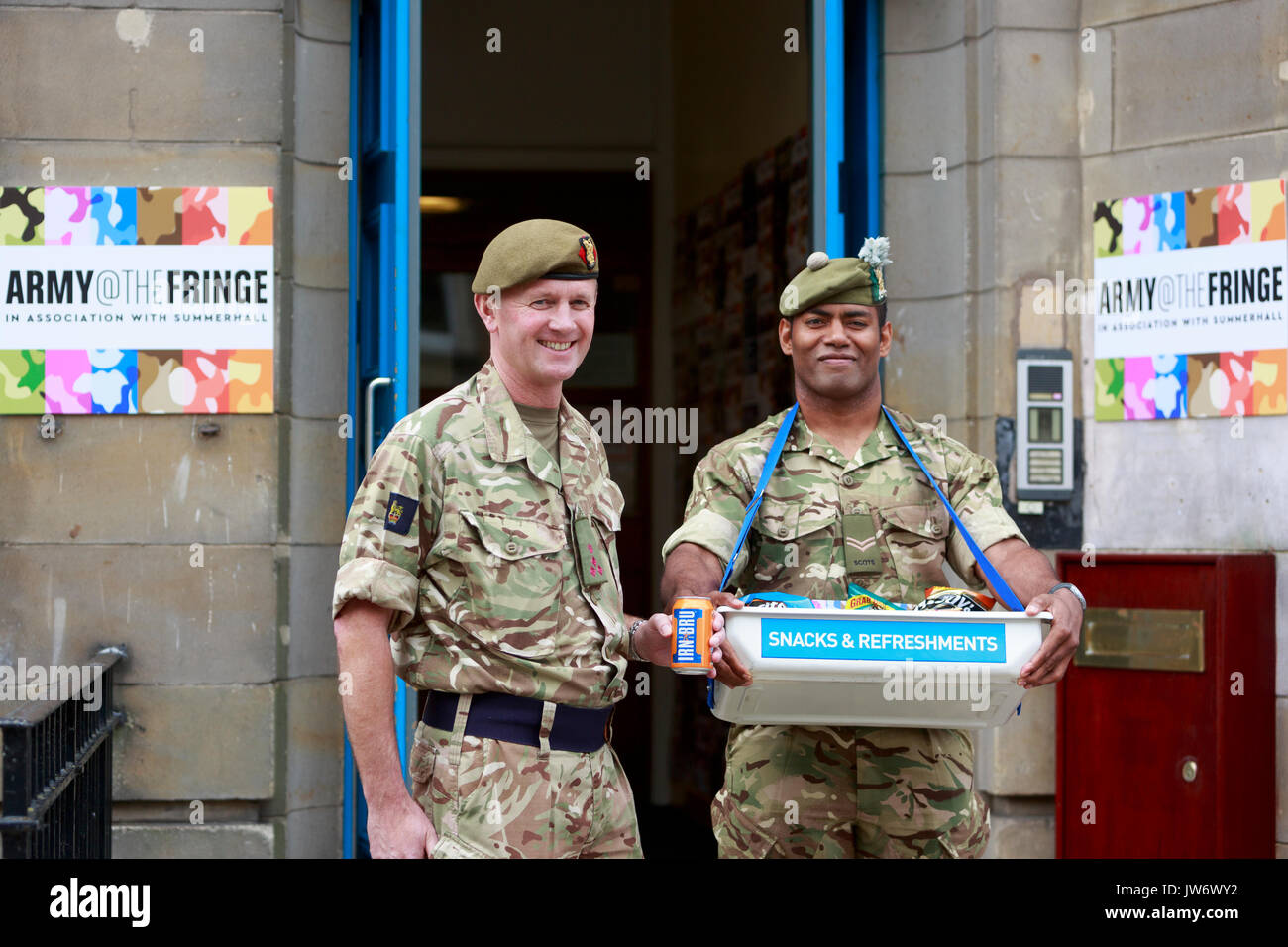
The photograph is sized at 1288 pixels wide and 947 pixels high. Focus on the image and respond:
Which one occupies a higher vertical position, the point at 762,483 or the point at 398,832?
the point at 762,483

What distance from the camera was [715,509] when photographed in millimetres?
2963

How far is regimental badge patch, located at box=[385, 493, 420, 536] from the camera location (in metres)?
2.32

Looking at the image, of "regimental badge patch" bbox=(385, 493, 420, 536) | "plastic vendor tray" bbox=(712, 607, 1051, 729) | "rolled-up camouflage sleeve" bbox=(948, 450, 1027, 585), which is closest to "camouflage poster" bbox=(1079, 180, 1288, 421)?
"rolled-up camouflage sleeve" bbox=(948, 450, 1027, 585)

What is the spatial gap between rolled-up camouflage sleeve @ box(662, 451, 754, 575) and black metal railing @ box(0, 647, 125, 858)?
1.32 m

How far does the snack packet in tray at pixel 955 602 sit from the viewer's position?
2.67m

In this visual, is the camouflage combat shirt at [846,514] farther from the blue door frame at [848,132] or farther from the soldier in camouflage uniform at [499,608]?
the blue door frame at [848,132]

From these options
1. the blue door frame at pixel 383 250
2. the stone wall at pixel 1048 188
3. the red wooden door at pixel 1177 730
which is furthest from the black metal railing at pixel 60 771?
the red wooden door at pixel 1177 730

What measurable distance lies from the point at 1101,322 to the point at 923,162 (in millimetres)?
841

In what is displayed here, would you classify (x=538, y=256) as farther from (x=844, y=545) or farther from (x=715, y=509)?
(x=844, y=545)

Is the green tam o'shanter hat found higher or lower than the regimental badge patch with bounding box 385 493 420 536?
higher

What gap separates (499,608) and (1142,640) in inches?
101

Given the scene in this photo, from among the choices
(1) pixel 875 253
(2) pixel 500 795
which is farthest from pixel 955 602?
(2) pixel 500 795

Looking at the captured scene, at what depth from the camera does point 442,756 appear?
2371 millimetres

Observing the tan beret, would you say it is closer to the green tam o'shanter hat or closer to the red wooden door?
the green tam o'shanter hat
